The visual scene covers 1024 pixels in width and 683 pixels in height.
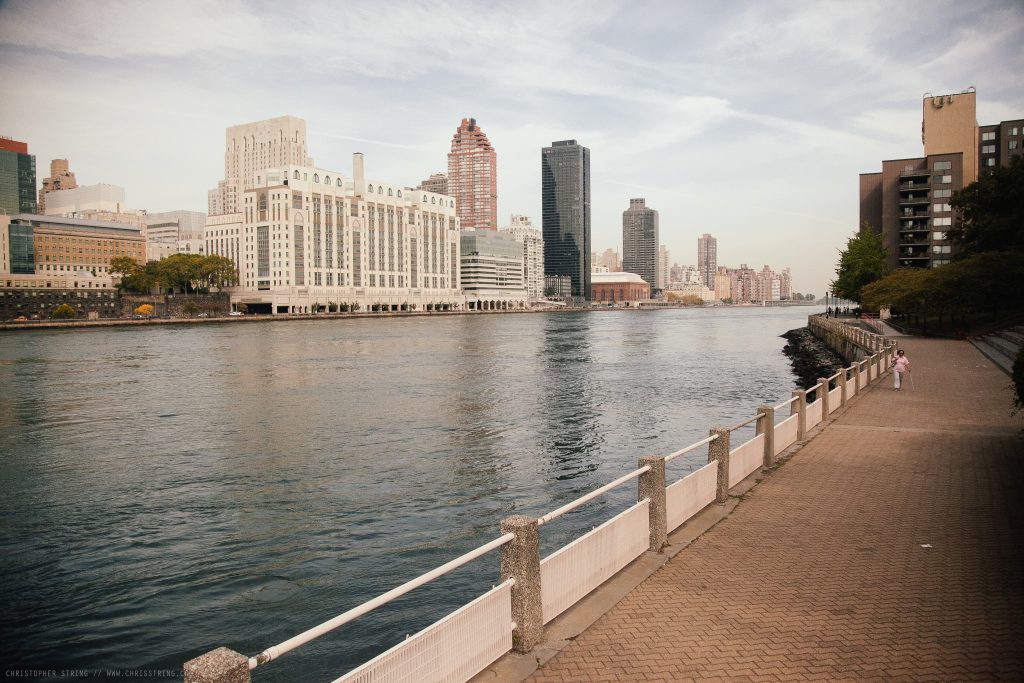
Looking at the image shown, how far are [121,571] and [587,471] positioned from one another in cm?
1380

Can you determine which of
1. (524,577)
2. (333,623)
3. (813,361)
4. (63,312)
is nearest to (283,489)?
(524,577)

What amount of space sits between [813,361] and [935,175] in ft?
296

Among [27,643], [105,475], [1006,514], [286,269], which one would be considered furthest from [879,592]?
[286,269]

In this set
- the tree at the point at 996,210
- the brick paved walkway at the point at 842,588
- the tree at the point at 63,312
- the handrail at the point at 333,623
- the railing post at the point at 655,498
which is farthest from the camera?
the tree at the point at 63,312

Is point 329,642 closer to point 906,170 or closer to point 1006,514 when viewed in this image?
point 1006,514

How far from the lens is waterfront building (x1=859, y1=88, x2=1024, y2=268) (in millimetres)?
126875

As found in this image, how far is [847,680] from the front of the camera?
7.05 meters

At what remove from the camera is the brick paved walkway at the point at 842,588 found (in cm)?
740

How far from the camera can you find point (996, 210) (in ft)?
215

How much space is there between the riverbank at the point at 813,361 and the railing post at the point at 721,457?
30.5 m

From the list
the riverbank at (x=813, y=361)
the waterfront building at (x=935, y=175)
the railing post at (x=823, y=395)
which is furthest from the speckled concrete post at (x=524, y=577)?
the waterfront building at (x=935, y=175)

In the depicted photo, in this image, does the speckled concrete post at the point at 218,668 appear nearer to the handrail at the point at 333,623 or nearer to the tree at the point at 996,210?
the handrail at the point at 333,623

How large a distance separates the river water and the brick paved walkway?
5543 mm

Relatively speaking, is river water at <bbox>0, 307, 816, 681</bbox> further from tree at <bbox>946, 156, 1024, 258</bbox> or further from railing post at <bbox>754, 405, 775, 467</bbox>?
tree at <bbox>946, 156, 1024, 258</bbox>
